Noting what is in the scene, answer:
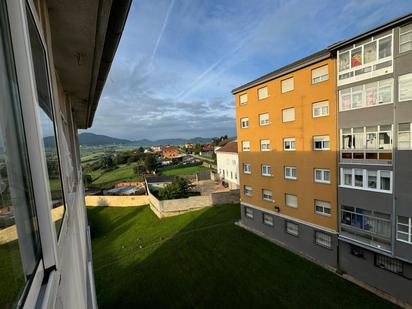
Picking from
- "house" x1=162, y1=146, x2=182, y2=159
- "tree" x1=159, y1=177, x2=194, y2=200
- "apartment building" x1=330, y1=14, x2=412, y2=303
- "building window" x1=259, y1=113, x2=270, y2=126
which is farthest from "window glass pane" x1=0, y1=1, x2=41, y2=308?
Result: "house" x1=162, y1=146, x2=182, y2=159

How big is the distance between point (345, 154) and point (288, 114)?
3.90 m

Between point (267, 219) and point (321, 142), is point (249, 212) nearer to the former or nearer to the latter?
point (267, 219)

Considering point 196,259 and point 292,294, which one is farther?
point 196,259

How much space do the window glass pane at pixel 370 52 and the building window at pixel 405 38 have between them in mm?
814

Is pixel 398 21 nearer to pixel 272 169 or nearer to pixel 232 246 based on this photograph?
pixel 272 169

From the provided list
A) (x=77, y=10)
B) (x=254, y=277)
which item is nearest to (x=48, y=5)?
(x=77, y=10)

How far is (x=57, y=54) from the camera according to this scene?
2568 millimetres

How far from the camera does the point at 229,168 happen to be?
103ft

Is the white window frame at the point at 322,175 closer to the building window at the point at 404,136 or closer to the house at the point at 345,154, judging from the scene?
the house at the point at 345,154

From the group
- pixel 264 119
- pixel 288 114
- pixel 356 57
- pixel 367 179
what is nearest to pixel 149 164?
pixel 264 119

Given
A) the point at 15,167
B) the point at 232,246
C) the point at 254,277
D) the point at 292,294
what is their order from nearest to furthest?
the point at 15,167, the point at 292,294, the point at 254,277, the point at 232,246

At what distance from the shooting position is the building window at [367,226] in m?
9.45

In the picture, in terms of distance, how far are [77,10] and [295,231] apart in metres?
14.9

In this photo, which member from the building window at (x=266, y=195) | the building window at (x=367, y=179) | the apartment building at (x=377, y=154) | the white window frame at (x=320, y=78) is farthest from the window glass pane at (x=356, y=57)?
the building window at (x=266, y=195)
